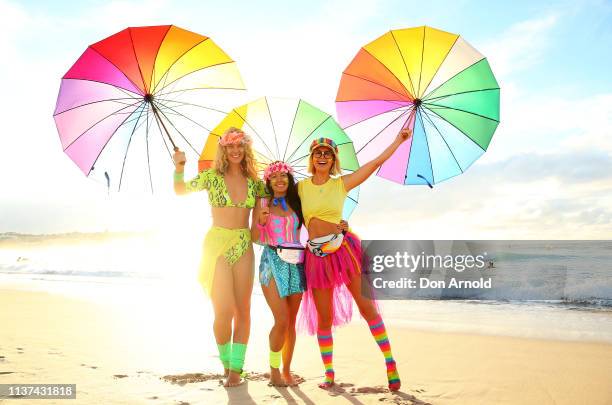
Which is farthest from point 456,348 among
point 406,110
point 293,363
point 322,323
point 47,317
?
point 47,317

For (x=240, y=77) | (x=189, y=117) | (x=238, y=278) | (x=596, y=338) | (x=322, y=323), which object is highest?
(x=240, y=77)

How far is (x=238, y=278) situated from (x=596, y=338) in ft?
19.0

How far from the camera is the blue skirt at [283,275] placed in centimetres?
460

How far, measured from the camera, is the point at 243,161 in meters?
4.88

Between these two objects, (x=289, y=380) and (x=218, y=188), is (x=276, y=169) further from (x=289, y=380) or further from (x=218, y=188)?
(x=289, y=380)

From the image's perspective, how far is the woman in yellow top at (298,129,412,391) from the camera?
4609 mm

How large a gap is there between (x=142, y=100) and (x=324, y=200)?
6.70 feet

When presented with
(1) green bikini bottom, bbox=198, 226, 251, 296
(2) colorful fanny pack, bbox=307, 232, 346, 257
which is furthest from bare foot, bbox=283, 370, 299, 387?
(2) colorful fanny pack, bbox=307, 232, 346, 257

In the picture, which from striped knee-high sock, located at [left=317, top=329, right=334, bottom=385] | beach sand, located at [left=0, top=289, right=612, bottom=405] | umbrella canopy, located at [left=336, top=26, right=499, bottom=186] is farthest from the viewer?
umbrella canopy, located at [left=336, top=26, right=499, bottom=186]

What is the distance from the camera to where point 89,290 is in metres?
13.5

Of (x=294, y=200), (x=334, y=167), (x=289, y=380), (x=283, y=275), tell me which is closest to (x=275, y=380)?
(x=289, y=380)

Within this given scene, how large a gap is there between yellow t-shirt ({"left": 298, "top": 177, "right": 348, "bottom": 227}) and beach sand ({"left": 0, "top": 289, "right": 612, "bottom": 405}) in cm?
152

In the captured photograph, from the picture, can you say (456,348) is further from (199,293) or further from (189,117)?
(199,293)

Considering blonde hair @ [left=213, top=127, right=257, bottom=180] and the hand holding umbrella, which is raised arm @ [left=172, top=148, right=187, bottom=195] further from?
blonde hair @ [left=213, top=127, right=257, bottom=180]
